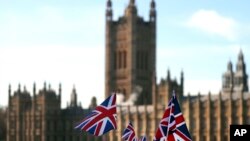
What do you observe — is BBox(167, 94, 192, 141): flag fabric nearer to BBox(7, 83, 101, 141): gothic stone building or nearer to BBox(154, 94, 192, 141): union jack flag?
BBox(154, 94, 192, 141): union jack flag

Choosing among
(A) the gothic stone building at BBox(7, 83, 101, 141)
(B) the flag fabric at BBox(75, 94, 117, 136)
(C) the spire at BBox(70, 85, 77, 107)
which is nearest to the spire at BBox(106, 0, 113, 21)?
(C) the spire at BBox(70, 85, 77, 107)

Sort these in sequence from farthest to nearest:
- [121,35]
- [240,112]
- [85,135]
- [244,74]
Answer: [244,74], [121,35], [85,135], [240,112]

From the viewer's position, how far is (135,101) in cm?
13488

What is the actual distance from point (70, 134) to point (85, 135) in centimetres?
328

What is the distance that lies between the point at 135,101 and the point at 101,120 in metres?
105

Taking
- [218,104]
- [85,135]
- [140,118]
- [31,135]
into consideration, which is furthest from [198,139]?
[31,135]

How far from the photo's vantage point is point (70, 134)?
127688 millimetres

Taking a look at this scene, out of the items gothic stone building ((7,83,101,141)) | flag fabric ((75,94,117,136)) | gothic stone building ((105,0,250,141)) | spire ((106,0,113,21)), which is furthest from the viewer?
spire ((106,0,113,21))

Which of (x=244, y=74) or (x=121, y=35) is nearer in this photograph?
(x=121, y=35)

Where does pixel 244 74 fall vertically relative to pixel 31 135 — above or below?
above

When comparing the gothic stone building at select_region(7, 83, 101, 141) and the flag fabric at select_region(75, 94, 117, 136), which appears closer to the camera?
the flag fabric at select_region(75, 94, 117, 136)

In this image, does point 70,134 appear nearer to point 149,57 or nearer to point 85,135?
point 85,135

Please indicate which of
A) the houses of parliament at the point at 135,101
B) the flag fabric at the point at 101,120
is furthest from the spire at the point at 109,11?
the flag fabric at the point at 101,120

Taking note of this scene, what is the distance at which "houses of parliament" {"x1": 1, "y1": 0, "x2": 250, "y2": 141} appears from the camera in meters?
103
